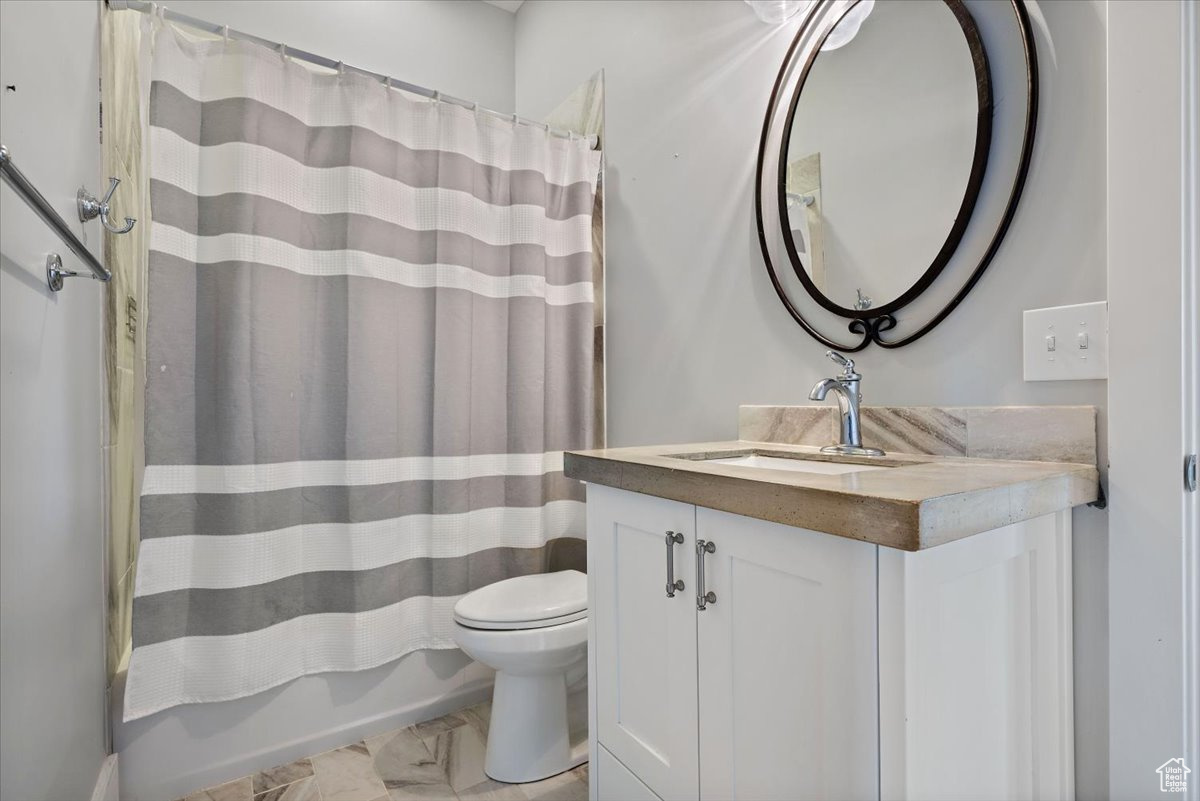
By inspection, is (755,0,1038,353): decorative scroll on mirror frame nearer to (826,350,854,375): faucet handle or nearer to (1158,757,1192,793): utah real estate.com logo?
(826,350,854,375): faucet handle

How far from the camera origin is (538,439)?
196cm

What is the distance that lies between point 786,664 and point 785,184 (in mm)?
1104

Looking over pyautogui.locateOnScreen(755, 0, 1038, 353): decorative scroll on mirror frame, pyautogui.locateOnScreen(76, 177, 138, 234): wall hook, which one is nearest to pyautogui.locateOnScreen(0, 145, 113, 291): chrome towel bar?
pyautogui.locateOnScreen(76, 177, 138, 234): wall hook

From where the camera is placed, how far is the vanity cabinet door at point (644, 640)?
0.97 m

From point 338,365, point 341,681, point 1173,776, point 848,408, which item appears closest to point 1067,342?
point 848,408

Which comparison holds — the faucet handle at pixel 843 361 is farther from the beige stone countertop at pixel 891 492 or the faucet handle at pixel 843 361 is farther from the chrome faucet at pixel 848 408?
the beige stone countertop at pixel 891 492

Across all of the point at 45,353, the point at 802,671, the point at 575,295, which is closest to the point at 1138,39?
the point at 802,671

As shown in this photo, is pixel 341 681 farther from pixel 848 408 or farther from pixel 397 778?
pixel 848 408

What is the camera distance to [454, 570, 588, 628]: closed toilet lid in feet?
4.94

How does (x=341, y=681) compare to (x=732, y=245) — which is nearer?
(x=732, y=245)

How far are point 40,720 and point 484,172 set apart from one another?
167 cm

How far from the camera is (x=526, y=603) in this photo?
1598 mm

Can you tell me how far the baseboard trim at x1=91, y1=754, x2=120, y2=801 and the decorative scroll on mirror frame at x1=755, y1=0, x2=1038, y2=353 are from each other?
1883 mm

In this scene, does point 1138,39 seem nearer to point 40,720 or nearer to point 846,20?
point 846,20
